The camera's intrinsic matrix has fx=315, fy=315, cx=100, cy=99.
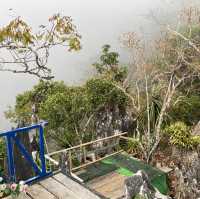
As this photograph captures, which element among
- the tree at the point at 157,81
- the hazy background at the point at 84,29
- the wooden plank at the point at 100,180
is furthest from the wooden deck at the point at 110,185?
the hazy background at the point at 84,29

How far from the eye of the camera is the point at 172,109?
12766mm

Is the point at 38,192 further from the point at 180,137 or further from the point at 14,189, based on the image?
the point at 180,137

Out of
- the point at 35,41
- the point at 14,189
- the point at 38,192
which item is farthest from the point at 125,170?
the point at 35,41

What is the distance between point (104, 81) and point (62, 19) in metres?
7.43

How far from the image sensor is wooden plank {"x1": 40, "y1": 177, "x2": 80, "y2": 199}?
4620mm

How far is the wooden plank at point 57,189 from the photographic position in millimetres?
4620

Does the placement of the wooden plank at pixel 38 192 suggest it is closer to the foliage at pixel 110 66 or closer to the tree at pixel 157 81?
the tree at pixel 157 81

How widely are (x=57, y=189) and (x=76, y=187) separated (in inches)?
11.5

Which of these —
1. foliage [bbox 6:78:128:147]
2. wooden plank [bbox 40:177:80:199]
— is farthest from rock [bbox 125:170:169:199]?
foliage [bbox 6:78:128:147]

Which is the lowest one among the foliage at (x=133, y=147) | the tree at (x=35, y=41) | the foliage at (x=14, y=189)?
the foliage at (x=133, y=147)

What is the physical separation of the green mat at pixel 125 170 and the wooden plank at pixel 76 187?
3.22 meters

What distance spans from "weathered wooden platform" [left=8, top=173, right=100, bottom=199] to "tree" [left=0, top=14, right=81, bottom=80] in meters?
1.85

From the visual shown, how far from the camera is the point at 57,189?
15.8 ft

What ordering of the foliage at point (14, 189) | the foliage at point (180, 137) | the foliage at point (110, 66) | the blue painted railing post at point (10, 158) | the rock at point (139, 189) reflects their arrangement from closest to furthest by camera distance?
the foliage at point (14, 189)
the blue painted railing post at point (10, 158)
the rock at point (139, 189)
the foliage at point (180, 137)
the foliage at point (110, 66)
